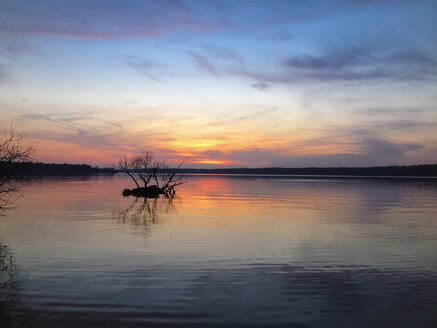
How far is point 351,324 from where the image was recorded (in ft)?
32.6

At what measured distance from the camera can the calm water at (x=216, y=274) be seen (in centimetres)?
1035

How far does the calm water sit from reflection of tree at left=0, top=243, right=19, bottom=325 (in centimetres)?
3

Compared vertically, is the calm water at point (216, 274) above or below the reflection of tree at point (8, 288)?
below

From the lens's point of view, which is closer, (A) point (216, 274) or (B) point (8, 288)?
(B) point (8, 288)

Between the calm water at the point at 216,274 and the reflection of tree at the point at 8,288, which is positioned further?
the calm water at the point at 216,274

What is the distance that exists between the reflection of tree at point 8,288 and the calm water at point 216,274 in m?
0.03

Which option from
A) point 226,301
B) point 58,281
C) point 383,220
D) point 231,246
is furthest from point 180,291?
point 383,220

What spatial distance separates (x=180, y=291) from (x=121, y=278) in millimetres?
2828

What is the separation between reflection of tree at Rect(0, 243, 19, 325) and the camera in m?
10.1

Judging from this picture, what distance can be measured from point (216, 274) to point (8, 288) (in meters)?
7.37

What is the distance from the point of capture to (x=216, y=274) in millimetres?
14711

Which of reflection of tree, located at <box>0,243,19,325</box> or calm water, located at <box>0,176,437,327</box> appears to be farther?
calm water, located at <box>0,176,437,327</box>

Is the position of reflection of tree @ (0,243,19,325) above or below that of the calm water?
above

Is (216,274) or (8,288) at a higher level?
(8,288)
